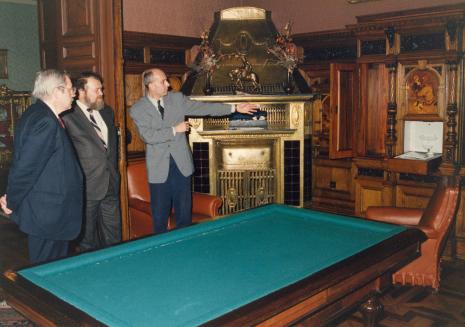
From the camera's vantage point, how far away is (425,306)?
365 centimetres

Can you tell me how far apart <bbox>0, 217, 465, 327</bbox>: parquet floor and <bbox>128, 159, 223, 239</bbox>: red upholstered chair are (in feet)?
3.91

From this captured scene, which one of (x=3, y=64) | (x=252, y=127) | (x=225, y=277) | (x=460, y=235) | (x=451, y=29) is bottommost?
(x=460, y=235)

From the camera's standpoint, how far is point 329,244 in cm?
257

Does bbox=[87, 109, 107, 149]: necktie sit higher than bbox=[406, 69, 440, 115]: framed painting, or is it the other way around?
bbox=[406, 69, 440, 115]: framed painting

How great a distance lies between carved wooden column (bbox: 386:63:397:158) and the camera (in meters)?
5.04

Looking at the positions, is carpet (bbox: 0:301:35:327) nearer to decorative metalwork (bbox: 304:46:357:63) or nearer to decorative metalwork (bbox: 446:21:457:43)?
decorative metalwork (bbox: 446:21:457:43)

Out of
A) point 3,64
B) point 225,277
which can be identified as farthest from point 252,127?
point 3,64

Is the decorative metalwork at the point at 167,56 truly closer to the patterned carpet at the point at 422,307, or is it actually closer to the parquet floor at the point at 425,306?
the parquet floor at the point at 425,306

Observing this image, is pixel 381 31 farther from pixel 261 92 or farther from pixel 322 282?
pixel 322 282

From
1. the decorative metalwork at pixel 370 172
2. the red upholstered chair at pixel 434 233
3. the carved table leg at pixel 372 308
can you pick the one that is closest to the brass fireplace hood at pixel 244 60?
the decorative metalwork at pixel 370 172

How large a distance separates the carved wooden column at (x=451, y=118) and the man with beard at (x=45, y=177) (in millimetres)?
3307

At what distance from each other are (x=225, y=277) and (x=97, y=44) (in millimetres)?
3176

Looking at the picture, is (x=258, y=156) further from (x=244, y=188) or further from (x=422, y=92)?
(x=422, y=92)

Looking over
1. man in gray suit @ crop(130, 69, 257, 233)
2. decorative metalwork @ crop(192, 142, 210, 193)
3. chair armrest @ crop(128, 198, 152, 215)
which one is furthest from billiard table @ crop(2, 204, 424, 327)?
decorative metalwork @ crop(192, 142, 210, 193)
